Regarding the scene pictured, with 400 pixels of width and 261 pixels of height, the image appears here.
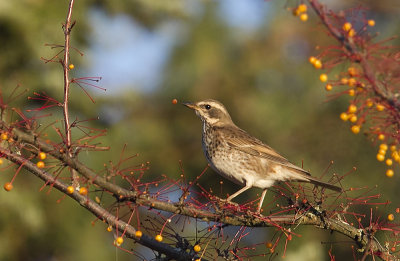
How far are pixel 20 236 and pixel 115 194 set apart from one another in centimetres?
665

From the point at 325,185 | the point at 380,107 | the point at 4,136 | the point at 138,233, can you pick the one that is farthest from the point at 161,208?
the point at 325,185

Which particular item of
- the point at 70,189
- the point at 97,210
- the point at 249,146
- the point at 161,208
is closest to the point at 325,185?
the point at 249,146

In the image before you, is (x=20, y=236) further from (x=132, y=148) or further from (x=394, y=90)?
(x=394, y=90)

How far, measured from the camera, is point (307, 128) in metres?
11.3

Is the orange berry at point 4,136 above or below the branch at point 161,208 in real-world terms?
above

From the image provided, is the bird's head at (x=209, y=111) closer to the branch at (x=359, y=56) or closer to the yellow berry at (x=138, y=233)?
the yellow berry at (x=138, y=233)

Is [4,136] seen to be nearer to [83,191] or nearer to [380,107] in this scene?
[83,191]

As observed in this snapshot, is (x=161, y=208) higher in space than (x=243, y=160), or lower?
higher

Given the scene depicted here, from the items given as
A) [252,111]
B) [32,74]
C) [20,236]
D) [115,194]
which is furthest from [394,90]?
[252,111]

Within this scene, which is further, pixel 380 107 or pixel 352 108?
pixel 352 108

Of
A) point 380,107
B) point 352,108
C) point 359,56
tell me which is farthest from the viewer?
point 352,108

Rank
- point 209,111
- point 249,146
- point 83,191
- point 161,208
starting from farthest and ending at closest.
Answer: point 209,111 → point 249,146 → point 161,208 → point 83,191

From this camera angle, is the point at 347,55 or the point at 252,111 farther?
the point at 252,111

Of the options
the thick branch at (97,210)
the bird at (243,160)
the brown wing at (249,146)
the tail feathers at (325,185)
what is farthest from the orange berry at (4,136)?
the brown wing at (249,146)
